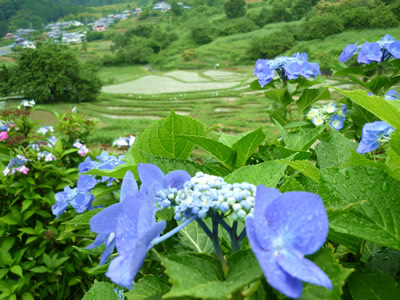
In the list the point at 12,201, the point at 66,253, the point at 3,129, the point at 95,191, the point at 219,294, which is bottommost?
the point at 66,253

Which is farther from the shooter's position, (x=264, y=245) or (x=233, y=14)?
(x=233, y=14)

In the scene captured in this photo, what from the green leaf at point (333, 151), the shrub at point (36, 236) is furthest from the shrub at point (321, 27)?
the green leaf at point (333, 151)

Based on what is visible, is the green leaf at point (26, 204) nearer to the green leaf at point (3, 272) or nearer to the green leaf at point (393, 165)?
the green leaf at point (3, 272)

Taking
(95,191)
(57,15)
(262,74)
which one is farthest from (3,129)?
(57,15)

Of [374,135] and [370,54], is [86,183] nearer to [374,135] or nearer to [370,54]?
[374,135]

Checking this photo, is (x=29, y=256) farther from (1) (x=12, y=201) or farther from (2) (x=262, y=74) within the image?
(2) (x=262, y=74)

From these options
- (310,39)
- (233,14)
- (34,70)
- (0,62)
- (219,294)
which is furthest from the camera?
(233,14)

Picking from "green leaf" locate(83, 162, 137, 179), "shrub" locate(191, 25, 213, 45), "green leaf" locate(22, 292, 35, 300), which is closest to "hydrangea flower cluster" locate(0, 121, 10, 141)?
"green leaf" locate(22, 292, 35, 300)
